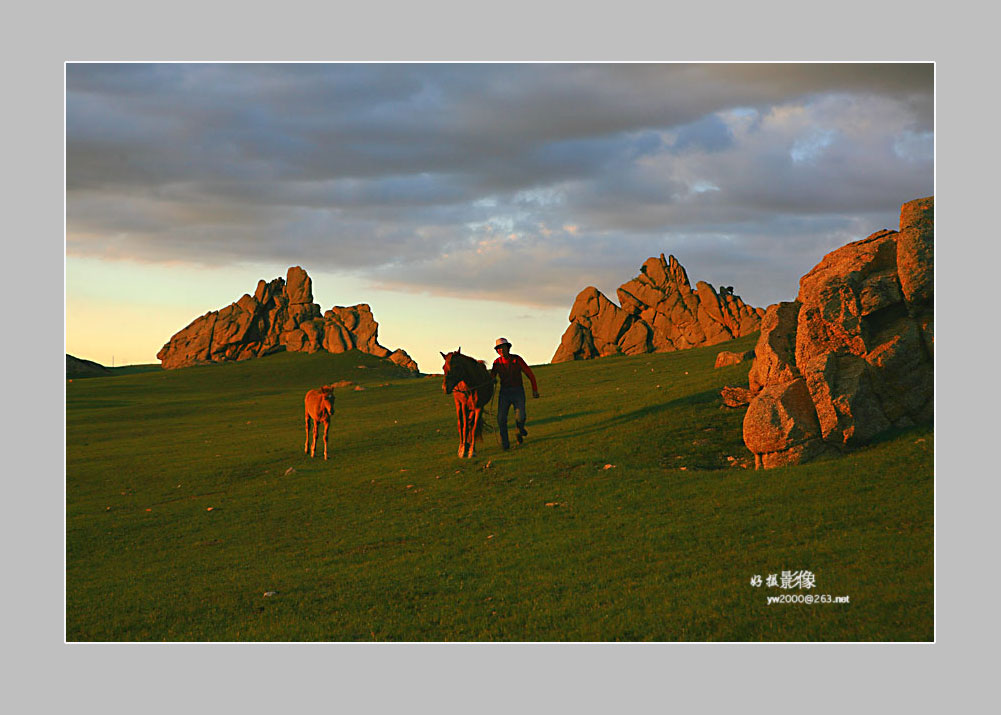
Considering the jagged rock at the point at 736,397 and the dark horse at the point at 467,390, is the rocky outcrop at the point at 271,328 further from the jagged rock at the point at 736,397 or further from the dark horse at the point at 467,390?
the jagged rock at the point at 736,397

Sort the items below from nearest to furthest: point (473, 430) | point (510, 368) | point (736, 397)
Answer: point (510, 368) → point (736, 397) → point (473, 430)

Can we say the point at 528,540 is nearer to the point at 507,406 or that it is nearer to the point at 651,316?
the point at 507,406

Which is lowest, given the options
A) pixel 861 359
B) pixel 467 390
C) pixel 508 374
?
pixel 467 390

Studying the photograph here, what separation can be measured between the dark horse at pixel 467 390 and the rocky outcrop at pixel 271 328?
9873 cm

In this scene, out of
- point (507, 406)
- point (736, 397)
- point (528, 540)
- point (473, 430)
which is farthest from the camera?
point (473, 430)

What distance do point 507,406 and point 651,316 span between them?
79078 mm

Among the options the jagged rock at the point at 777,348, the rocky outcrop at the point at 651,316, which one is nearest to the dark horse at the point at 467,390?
the jagged rock at the point at 777,348

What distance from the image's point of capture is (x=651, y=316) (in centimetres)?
10150

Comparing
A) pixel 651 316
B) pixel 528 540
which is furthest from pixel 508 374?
pixel 651 316

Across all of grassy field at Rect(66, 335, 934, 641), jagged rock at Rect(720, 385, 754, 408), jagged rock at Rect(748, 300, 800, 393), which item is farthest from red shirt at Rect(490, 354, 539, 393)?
jagged rock at Rect(748, 300, 800, 393)

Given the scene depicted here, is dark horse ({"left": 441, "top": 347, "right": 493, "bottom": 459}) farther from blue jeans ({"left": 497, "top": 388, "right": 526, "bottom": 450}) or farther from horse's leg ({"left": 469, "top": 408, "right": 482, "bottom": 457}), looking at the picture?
blue jeans ({"left": 497, "top": 388, "right": 526, "bottom": 450})

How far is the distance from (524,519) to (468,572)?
3161 mm

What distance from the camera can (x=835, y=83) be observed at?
1689 cm

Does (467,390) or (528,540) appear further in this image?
(467,390)
